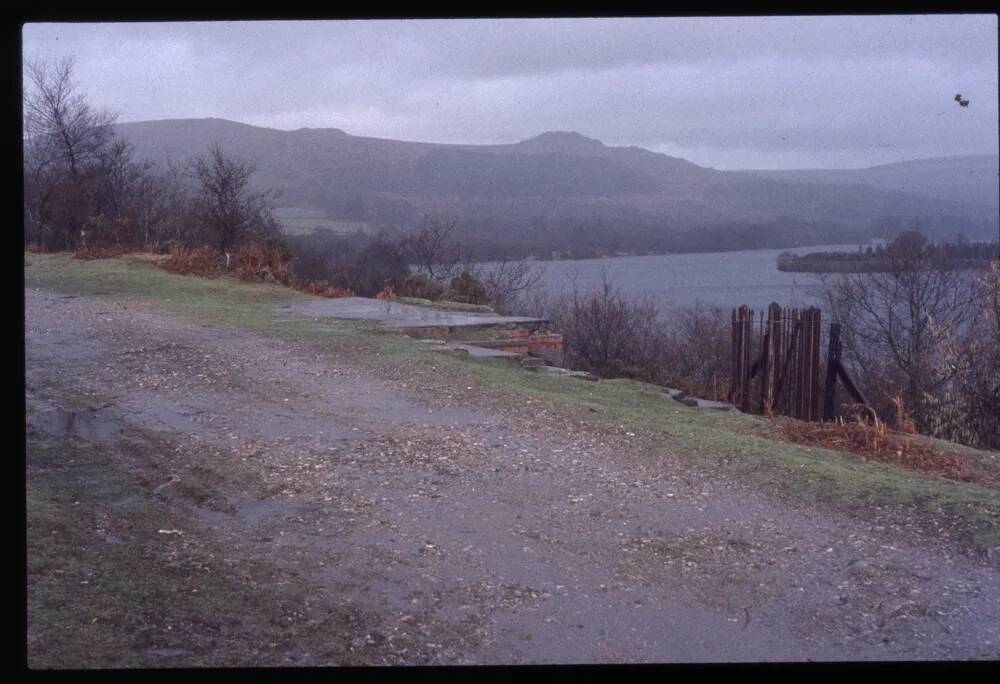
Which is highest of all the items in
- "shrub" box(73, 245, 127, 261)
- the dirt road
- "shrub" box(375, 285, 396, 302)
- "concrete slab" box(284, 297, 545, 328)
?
"shrub" box(73, 245, 127, 261)

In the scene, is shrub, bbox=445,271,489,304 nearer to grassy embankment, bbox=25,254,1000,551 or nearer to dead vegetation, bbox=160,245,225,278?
grassy embankment, bbox=25,254,1000,551

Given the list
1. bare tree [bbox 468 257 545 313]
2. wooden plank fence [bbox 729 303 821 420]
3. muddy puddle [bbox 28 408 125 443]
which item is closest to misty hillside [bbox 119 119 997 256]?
bare tree [bbox 468 257 545 313]

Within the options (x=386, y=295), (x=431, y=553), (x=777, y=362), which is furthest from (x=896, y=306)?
(x=431, y=553)

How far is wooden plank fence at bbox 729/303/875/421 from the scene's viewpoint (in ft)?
41.6

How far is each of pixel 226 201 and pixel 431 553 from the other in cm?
2325

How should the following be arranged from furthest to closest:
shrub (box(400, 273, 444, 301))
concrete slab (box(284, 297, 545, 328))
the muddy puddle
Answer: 1. shrub (box(400, 273, 444, 301))
2. concrete slab (box(284, 297, 545, 328))
3. the muddy puddle

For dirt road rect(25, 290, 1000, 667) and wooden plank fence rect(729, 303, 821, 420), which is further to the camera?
wooden plank fence rect(729, 303, 821, 420)

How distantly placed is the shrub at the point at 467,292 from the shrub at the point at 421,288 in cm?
49

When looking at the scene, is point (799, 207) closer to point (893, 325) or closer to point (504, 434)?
point (893, 325)

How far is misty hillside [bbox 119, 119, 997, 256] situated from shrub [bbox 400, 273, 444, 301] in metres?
6.21

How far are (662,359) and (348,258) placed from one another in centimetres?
1465

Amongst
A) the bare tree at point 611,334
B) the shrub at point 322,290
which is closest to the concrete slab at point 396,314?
the shrub at point 322,290

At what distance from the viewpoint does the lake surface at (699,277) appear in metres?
26.7

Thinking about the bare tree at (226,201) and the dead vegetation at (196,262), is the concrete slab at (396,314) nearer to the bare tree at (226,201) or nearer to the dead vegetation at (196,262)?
the dead vegetation at (196,262)
